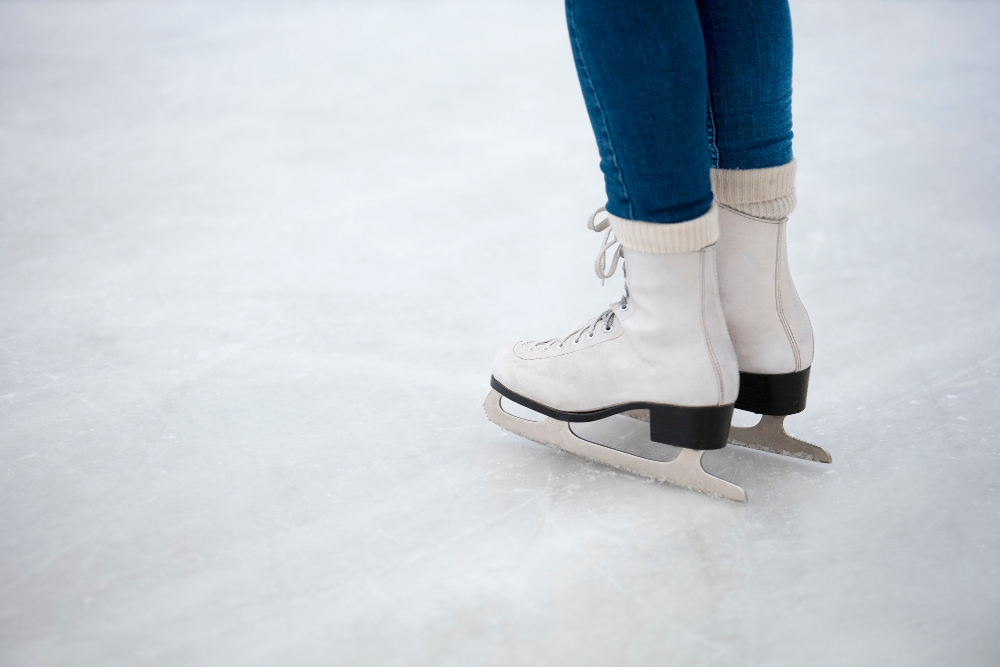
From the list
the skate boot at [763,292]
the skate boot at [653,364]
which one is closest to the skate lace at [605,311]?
the skate boot at [653,364]

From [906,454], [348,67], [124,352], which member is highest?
[348,67]

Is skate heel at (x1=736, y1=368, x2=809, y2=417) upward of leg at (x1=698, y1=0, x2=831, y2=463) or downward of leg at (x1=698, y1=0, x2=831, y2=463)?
downward

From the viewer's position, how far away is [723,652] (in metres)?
0.64

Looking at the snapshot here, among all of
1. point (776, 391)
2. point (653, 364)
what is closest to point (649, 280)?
point (653, 364)

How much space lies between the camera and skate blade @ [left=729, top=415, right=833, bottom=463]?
884 mm

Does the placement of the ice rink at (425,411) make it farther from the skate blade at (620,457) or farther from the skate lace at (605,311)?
the skate lace at (605,311)

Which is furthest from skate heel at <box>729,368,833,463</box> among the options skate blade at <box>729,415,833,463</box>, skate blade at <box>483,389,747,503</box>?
skate blade at <box>483,389,747,503</box>

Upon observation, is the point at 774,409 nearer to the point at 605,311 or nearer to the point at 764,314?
the point at 764,314

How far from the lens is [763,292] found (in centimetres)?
83

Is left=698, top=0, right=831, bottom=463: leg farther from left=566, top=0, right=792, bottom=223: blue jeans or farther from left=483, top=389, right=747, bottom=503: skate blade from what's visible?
left=483, top=389, right=747, bottom=503: skate blade

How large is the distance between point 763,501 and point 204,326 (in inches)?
34.1

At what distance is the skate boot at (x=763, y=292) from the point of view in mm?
805

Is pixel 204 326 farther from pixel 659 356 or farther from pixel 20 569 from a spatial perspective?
pixel 659 356

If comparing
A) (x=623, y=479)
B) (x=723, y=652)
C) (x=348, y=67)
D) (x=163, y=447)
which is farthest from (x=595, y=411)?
(x=348, y=67)
